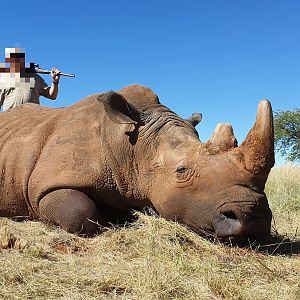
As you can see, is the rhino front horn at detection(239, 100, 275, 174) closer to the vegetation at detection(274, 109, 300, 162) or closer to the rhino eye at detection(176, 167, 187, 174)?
the rhino eye at detection(176, 167, 187, 174)

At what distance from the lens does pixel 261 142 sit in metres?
4.37

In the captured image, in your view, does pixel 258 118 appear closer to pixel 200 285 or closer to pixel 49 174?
pixel 200 285

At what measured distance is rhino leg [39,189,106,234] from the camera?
17.4 ft

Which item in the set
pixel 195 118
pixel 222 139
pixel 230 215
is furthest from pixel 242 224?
pixel 195 118

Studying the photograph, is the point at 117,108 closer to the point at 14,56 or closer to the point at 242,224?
the point at 242,224

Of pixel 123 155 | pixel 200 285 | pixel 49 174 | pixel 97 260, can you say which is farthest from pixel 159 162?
pixel 200 285

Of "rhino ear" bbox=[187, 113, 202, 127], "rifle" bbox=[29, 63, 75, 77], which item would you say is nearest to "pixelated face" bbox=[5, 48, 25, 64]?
"rifle" bbox=[29, 63, 75, 77]

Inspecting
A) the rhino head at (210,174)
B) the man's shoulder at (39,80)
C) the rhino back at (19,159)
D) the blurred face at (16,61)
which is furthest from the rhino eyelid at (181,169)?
the man's shoulder at (39,80)

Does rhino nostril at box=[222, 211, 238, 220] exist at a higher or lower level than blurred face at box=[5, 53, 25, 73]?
lower

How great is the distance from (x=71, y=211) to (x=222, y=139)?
5.34 feet

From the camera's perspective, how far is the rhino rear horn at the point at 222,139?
4781mm

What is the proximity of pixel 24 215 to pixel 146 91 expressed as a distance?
192cm

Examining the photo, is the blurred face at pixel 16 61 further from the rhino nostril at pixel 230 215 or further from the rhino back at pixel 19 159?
the rhino nostril at pixel 230 215

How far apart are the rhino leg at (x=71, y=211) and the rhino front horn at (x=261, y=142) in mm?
1645
